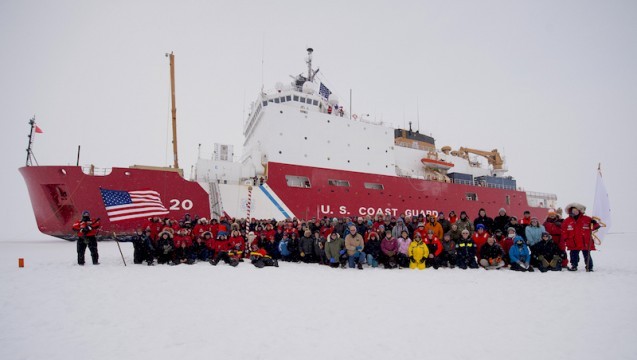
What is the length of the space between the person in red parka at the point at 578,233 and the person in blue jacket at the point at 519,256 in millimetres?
863

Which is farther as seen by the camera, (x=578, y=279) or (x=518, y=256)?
(x=518, y=256)

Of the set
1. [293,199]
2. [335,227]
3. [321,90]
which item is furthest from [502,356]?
[321,90]

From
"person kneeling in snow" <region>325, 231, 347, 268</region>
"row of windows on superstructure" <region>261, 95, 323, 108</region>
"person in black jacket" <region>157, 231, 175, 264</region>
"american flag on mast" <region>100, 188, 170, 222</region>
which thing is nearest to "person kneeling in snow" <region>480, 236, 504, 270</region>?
"person kneeling in snow" <region>325, 231, 347, 268</region>

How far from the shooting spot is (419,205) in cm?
1493

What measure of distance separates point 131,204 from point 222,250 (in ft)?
16.2

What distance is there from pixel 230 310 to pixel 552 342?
306 cm

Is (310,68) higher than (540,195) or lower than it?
higher

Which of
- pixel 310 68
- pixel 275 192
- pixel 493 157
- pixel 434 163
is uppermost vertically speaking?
pixel 310 68

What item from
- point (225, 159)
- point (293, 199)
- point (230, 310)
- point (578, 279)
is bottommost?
point (578, 279)

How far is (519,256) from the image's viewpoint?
6238 millimetres

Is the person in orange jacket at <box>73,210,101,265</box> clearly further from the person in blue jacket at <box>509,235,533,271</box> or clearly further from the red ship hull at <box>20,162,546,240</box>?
the person in blue jacket at <box>509,235,533,271</box>

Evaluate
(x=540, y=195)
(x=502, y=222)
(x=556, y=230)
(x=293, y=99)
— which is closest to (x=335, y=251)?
(x=502, y=222)

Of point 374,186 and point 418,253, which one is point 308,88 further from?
point 418,253

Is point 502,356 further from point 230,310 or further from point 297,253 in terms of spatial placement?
point 297,253
